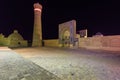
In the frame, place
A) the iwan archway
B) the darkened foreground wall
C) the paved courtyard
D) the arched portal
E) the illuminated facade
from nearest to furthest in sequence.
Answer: the paved courtyard < the darkened foreground wall < the iwan archway < the arched portal < the illuminated facade

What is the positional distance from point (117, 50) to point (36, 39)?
923 inches

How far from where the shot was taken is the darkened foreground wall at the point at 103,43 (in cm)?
1507

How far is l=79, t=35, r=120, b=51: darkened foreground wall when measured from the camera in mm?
15073

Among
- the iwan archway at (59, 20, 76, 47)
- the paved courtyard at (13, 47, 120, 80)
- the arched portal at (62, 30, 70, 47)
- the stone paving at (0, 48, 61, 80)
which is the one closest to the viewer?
the stone paving at (0, 48, 61, 80)

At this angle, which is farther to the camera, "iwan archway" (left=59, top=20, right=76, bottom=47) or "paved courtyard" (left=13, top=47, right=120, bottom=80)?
"iwan archway" (left=59, top=20, right=76, bottom=47)

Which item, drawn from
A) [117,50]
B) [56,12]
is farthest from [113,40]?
[56,12]

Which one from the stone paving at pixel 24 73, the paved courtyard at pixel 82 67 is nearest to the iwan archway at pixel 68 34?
the paved courtyard at pixel 82 67

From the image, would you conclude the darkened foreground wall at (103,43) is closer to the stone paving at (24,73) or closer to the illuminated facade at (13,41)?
the stone paving at (24,73)

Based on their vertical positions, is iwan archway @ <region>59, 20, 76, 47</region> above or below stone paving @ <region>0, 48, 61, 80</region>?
above

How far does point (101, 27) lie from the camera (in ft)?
151

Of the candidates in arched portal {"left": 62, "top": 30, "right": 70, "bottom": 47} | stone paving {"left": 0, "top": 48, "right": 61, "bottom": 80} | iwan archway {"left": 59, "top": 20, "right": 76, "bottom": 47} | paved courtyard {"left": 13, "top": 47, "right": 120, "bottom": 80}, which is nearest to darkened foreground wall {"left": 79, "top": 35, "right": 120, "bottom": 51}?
iwan archway {"left": 59, "top": 20, "right": 76, "bottom": 47}

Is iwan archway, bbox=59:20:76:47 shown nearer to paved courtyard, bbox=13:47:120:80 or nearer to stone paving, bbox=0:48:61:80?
paved courtyard, bbox=13:47:120:80

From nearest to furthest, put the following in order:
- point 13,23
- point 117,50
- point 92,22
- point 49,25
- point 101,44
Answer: point 117,50
point 101,44
point 92,22
point 13,23
point 49,25

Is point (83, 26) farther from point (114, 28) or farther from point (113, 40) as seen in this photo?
point (113, 40)
